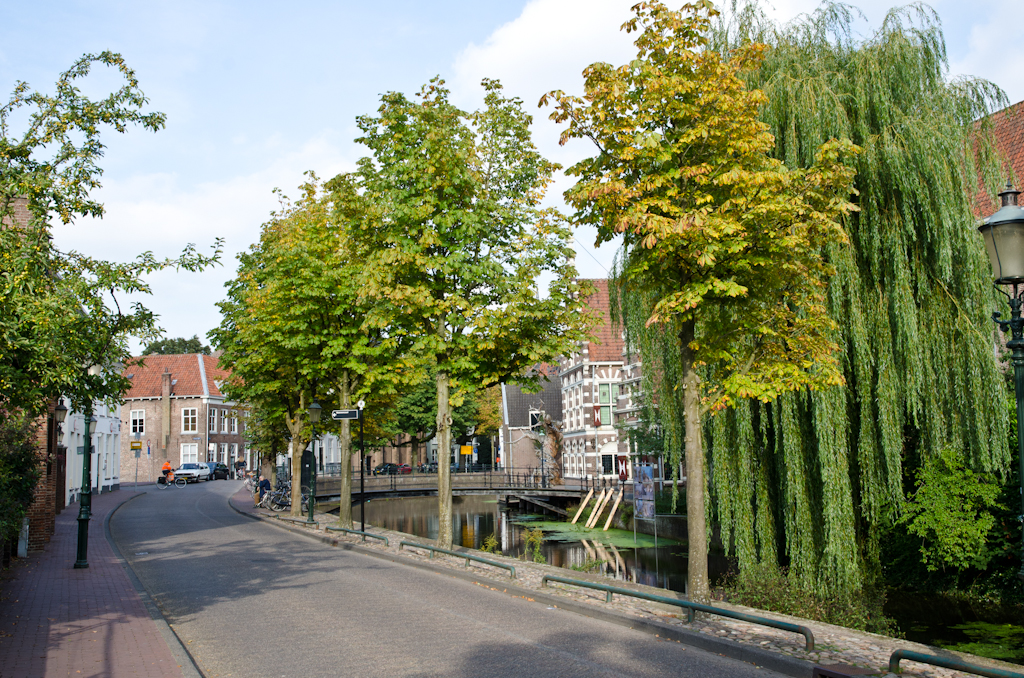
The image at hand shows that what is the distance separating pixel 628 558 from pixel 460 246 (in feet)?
42.1

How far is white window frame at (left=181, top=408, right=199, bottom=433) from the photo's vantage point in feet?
246

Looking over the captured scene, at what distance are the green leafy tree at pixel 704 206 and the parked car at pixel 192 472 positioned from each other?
183ft

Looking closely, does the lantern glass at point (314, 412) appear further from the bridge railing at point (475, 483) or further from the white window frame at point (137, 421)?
the white window frame at point (137, 421)

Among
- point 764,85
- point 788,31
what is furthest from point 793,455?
point 788,31

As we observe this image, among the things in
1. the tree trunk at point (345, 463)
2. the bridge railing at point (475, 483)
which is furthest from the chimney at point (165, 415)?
the tree trunk at point (345, 463)

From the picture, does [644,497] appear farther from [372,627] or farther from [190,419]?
[190,419]

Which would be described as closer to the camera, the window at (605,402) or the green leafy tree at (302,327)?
the green leafy tree at (302,327)

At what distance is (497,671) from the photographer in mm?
7898

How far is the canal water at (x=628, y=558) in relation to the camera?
43.0ft

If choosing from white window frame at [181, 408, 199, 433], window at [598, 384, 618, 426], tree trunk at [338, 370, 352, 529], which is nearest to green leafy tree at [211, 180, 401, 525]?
tree trunk at [338, 370, 352, 529]

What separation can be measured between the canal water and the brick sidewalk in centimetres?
1054

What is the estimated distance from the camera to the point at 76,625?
10125 millimetres

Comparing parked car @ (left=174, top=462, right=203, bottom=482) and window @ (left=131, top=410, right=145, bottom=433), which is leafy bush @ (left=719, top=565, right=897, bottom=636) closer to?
parked car @ (left=174, top=462, right=203, bottom=482)

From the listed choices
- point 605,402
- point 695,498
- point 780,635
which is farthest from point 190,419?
point 780,635
